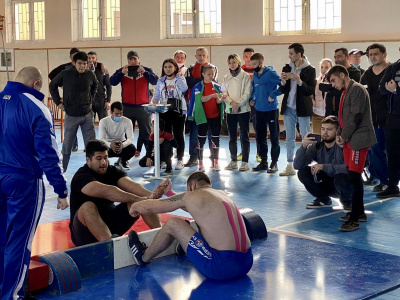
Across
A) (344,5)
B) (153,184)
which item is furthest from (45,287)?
(344,5)

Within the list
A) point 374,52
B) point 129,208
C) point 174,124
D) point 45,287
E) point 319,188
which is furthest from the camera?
point 174,124

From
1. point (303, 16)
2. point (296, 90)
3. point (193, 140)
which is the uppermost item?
point (303, 16)

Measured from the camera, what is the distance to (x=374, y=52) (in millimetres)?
8938

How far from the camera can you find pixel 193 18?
17.5 meters

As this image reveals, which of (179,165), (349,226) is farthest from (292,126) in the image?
(349,226)

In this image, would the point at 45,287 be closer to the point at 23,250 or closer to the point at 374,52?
the point at 23,250

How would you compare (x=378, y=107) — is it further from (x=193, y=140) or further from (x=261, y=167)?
(x=193, y=140)

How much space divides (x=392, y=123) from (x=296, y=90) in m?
2.16

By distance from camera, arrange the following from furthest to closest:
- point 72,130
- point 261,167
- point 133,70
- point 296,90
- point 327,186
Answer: point 133,70 → point 261,167 → point 296,90 → point 72,130 → point 327,186

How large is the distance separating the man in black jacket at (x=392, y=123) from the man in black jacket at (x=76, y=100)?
14.6ft

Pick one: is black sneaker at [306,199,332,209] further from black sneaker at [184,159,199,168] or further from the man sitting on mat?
black sneaker at [184,159,199,168]

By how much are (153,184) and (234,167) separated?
1733 mm

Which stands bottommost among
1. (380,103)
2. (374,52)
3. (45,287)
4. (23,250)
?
(45,287)

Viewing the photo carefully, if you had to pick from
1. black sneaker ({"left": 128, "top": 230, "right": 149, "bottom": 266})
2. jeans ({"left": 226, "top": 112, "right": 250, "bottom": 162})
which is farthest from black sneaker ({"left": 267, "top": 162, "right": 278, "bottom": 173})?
black sneaker ({"left": 128, "top": 230, "right": 149, "bottom": 266})
